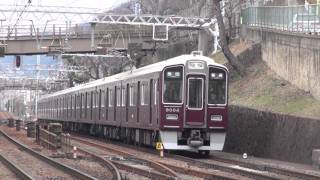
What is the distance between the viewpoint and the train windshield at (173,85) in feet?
76.0

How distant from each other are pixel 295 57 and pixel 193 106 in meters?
7.06

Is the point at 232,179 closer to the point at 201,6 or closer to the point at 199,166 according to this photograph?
the point at 199,166

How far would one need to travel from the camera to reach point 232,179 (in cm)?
1523

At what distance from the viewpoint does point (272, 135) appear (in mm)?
23453

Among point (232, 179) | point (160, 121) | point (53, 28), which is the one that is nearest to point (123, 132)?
point (160, 121)

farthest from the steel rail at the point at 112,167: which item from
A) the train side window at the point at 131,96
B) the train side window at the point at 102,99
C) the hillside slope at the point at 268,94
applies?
the train side window at the point at 102,99

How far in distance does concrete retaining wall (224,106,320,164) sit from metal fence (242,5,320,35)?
482cm

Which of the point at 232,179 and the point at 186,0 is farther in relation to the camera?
the point at 186,0

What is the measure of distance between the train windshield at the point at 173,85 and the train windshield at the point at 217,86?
1.05 m

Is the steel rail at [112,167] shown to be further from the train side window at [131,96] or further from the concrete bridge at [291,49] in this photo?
the concrete bridge at [291,49]

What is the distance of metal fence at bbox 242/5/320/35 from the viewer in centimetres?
2855

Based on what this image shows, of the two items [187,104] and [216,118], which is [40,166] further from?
[216,118]

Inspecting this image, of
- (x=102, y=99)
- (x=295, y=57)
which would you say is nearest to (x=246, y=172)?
(x=295, y=57)

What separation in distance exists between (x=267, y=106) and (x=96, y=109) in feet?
44.2
